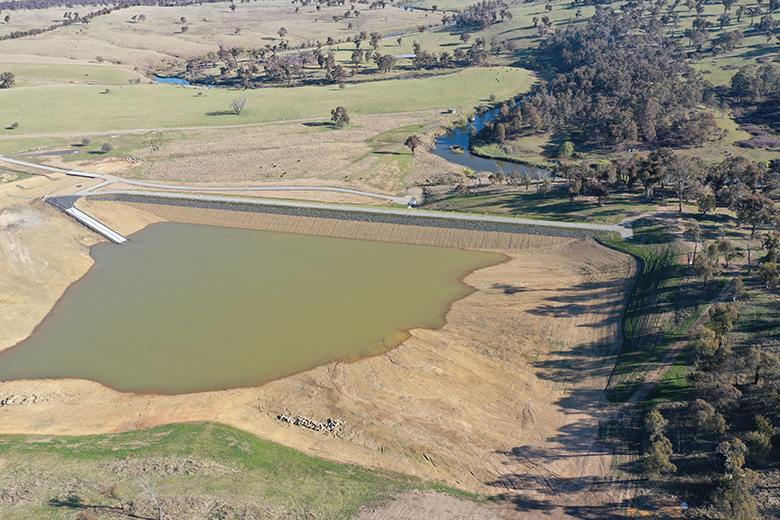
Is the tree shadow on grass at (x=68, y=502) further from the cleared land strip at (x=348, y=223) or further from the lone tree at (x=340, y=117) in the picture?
the lone tree at (x=340, y=117)

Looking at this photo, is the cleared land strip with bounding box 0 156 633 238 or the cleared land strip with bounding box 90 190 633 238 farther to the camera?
the cleared land strip with bounding box 90 190 633 238

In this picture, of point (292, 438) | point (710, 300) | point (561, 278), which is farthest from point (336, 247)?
point (710, 300)

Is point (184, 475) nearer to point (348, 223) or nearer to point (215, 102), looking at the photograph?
point (348, 223)

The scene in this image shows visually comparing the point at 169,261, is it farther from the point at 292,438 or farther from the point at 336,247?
the point at 292,438

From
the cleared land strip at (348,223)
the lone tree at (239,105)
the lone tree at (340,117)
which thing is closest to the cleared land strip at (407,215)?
the cleared land strip at (348,223)

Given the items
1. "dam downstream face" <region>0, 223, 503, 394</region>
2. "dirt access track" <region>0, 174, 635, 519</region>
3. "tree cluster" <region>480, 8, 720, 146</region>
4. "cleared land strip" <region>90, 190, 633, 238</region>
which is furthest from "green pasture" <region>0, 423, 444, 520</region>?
"tree cluster" <region>480, 8, 720, 146</region>

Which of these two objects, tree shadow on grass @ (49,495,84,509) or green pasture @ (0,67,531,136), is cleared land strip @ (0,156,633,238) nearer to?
green pasture @ (0,67,531,136)
